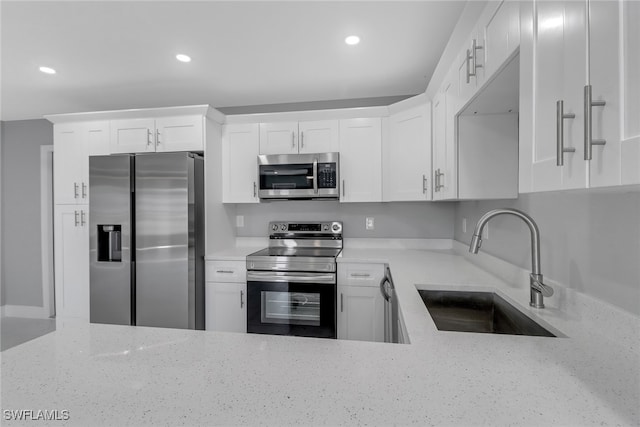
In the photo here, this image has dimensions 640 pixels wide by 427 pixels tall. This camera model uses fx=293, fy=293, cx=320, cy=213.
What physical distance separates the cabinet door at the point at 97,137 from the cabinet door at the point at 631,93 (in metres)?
3.40

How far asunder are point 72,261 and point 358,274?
2779mm

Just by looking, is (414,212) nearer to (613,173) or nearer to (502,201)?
(502,201)

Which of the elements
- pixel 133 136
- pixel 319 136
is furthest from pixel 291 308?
pixel 133 136

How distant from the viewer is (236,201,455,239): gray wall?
2893 millimetres

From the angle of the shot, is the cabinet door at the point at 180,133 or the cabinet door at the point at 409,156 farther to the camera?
the cabinet door at the point at 180,133

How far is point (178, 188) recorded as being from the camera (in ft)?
7.86

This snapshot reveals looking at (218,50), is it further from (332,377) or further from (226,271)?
(332,377)

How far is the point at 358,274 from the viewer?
7.88ft

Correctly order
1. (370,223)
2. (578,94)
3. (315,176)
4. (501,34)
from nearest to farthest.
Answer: (578,94) → (501,34) → (315,176) → (370,223)

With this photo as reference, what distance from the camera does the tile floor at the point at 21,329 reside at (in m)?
3.03

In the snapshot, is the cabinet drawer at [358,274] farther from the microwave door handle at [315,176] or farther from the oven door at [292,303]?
the microwave door handle at [315,176]

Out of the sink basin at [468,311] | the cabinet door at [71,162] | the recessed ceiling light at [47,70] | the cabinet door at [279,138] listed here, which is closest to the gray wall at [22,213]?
the cabinet door at [71,162]

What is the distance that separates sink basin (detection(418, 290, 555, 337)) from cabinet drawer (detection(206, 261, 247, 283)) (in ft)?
5.15

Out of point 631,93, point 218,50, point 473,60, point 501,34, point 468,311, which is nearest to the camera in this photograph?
point 631,93
